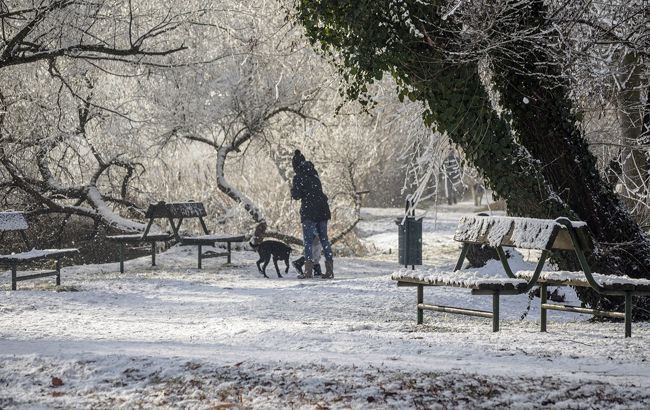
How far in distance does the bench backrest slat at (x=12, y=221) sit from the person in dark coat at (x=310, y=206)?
389 centimetres

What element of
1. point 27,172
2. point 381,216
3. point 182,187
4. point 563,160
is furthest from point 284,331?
point 381,216

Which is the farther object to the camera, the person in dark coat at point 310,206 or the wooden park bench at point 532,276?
the person in dark coat at point 310,206

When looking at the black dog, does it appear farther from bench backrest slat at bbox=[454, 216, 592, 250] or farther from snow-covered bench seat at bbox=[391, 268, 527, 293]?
snow-covered bench seat at bbox=[391, 268, 527, 293]

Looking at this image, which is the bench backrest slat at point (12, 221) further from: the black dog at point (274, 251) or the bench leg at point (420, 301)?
the bench leg at point (420, 301)

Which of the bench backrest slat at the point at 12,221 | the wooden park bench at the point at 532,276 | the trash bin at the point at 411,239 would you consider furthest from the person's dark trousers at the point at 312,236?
the wooden park bench at the point at 532,276

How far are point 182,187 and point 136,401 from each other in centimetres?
1653

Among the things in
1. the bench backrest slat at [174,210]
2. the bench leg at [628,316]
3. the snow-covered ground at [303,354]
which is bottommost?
the snow-covered ground at [303,354]

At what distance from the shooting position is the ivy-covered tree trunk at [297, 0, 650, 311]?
9102 millimetres

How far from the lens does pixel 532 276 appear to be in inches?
314

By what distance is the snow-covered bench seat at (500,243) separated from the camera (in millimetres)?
7660

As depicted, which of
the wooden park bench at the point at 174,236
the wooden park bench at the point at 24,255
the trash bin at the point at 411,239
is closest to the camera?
the wooden park bench at the point at 24,255

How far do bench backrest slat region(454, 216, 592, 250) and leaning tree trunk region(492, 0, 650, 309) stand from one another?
103 centimetres

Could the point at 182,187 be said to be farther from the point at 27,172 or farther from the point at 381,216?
the point at 381,216

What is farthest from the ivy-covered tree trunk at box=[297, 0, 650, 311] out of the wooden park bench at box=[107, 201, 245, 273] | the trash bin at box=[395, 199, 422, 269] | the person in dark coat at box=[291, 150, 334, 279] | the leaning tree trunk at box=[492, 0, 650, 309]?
the wooden park bench at box=[107, 201, 245, 273]
